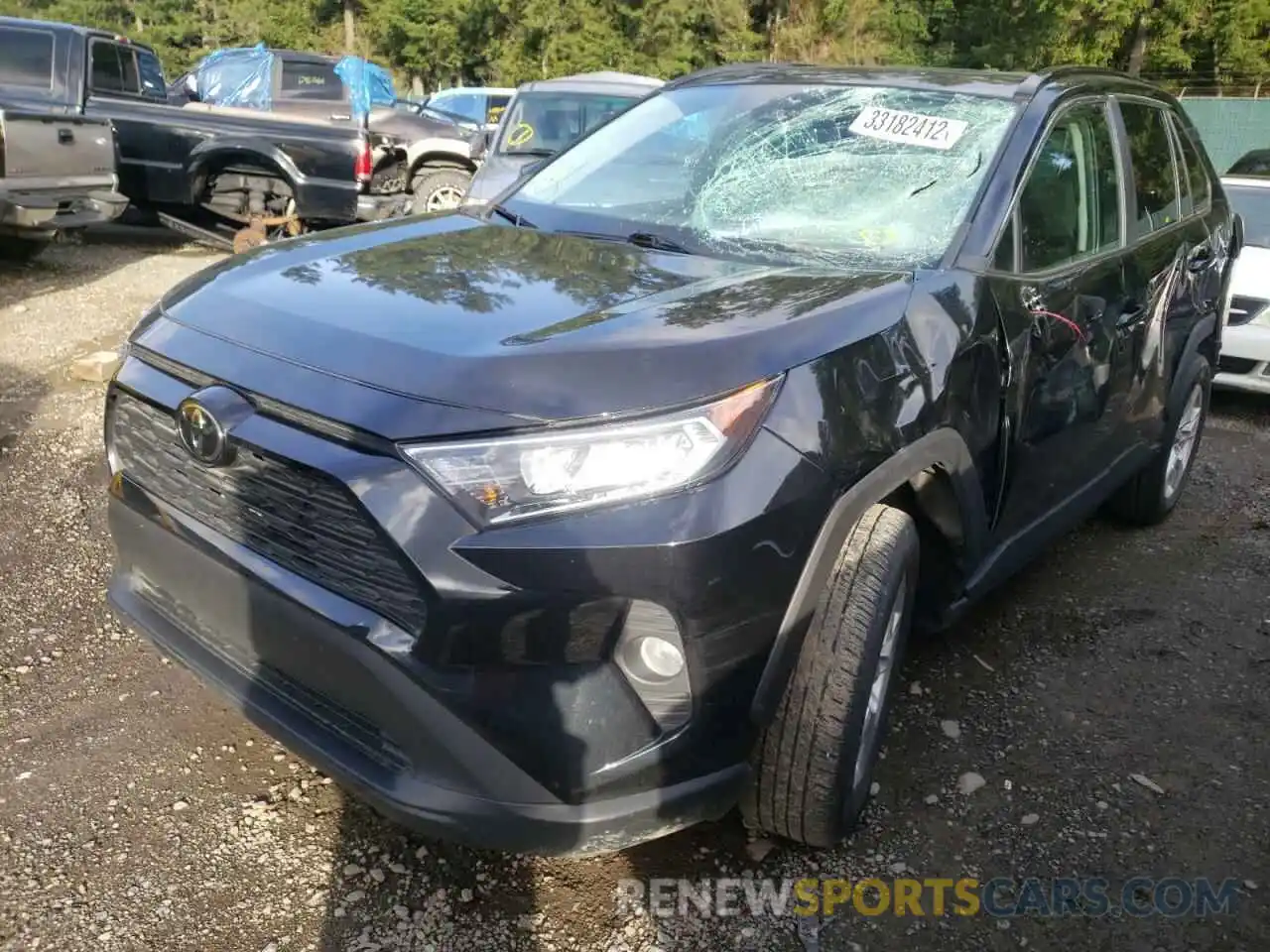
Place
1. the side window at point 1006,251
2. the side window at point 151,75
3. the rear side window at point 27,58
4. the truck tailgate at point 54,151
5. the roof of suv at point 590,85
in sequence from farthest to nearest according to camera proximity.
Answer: the side window at point 151,75, the roof of suv at point 590,85, the rear side window at point 27,58, the truck tailgate at point 54,151, the side window at point 1006,251

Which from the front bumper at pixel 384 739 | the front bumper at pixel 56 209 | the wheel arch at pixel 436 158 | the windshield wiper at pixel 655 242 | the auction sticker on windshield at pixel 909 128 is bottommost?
the front bumper at pixel 384 739

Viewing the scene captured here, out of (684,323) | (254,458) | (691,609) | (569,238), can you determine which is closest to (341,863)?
(254,458)

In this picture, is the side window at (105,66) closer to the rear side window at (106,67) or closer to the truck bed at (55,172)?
the rear side window at (106,67)

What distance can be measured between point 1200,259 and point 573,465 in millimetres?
3394

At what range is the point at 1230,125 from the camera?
2069 centimetres

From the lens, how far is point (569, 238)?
3016 mm

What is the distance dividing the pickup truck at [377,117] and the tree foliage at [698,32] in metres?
21.5

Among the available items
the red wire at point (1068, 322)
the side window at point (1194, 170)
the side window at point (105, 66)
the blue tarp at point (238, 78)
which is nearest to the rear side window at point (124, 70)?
the side window at point (105, 66)

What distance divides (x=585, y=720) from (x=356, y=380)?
759 mm

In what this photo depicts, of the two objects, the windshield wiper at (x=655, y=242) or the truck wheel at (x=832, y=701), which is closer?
the truck wheel at (x=832, y=701)

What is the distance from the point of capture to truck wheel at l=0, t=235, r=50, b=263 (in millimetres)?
8508

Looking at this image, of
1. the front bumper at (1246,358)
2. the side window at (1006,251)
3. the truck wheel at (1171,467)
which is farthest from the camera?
the front bumper at (1246,358)

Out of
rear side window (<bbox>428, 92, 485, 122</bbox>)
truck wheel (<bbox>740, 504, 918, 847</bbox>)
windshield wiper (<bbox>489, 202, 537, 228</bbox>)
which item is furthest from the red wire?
rear side window (<bbox>428, 92, 485, 122</bbox>)

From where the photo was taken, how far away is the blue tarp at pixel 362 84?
37.3 feet
